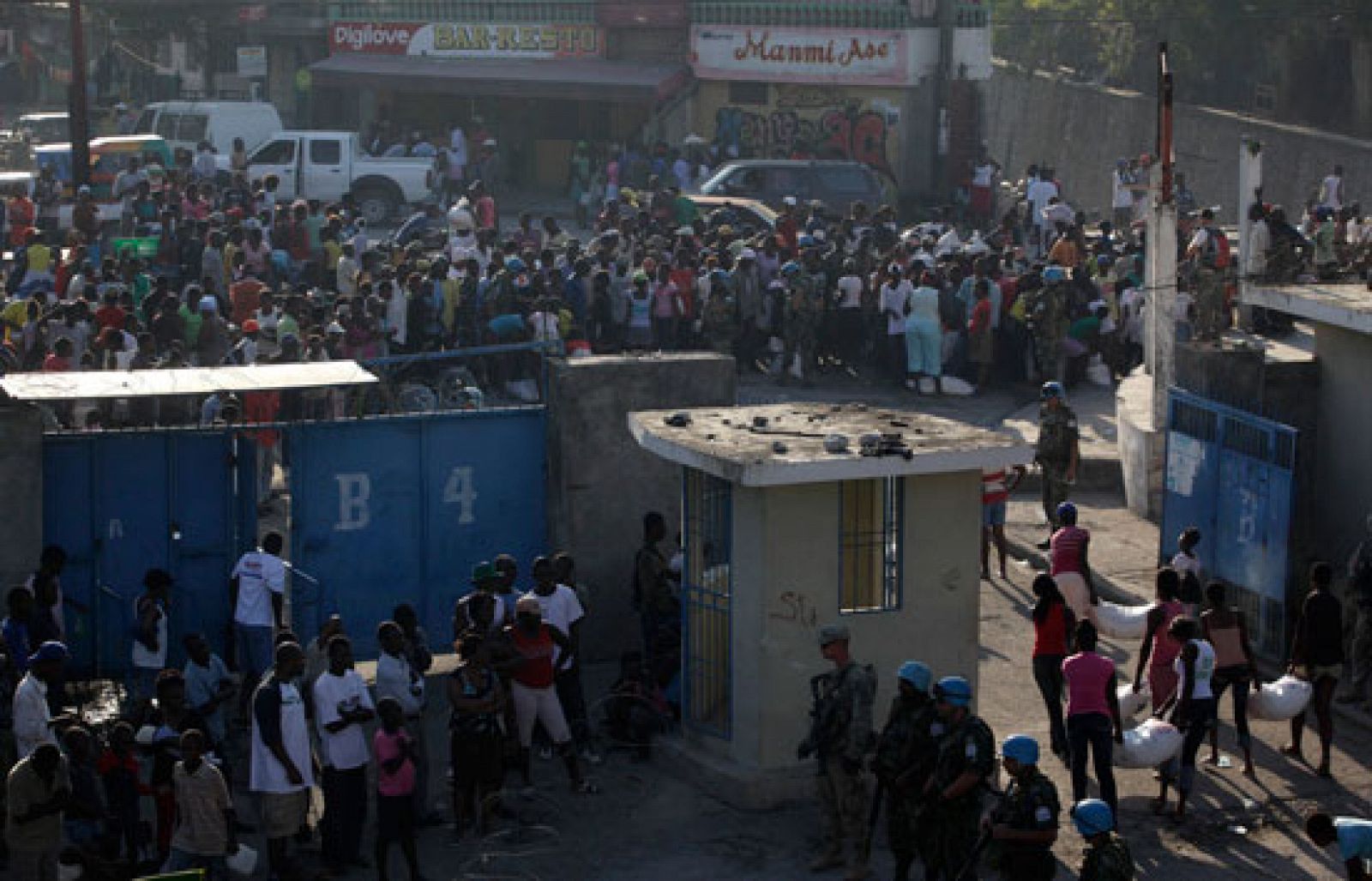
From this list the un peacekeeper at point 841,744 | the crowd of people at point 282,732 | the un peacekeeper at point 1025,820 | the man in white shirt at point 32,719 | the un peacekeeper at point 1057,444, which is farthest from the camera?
the un peacekeeper at point 1057,444

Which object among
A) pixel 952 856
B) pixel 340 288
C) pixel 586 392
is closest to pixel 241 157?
pixel 340 288

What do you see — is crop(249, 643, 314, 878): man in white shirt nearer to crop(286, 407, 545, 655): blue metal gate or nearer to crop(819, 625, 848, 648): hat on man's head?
crop(819, 625, 848, 648): hat on man's head

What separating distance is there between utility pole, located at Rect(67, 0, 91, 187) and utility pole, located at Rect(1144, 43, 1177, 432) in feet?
51.6

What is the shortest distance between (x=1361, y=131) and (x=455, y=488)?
29.5 m

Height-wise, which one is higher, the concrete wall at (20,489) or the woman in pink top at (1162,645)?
the concrete wall at (20,489)

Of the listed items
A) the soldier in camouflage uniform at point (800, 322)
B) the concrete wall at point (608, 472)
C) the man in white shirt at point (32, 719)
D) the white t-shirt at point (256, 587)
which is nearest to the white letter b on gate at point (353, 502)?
the white t-shirt at point (256, 587)

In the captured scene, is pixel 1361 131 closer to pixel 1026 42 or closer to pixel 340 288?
pixel 1026 42

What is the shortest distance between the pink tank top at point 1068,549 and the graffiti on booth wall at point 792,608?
102 inches

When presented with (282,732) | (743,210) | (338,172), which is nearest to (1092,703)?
(282,732)

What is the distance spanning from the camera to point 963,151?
39531 millimetres

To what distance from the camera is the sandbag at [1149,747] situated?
487 inches

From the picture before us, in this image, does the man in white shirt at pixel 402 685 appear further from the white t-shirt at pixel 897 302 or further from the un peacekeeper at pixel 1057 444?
the white t-shirt at pixel 897 302

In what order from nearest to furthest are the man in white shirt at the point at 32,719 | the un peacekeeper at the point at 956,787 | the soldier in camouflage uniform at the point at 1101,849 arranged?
the soldier in camouflage uniform at the point at 1101,849, the un peacekeeper at the point at 956,787, the man in white shirt at the point at 32,719

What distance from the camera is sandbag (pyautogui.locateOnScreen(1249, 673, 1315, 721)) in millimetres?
13188
